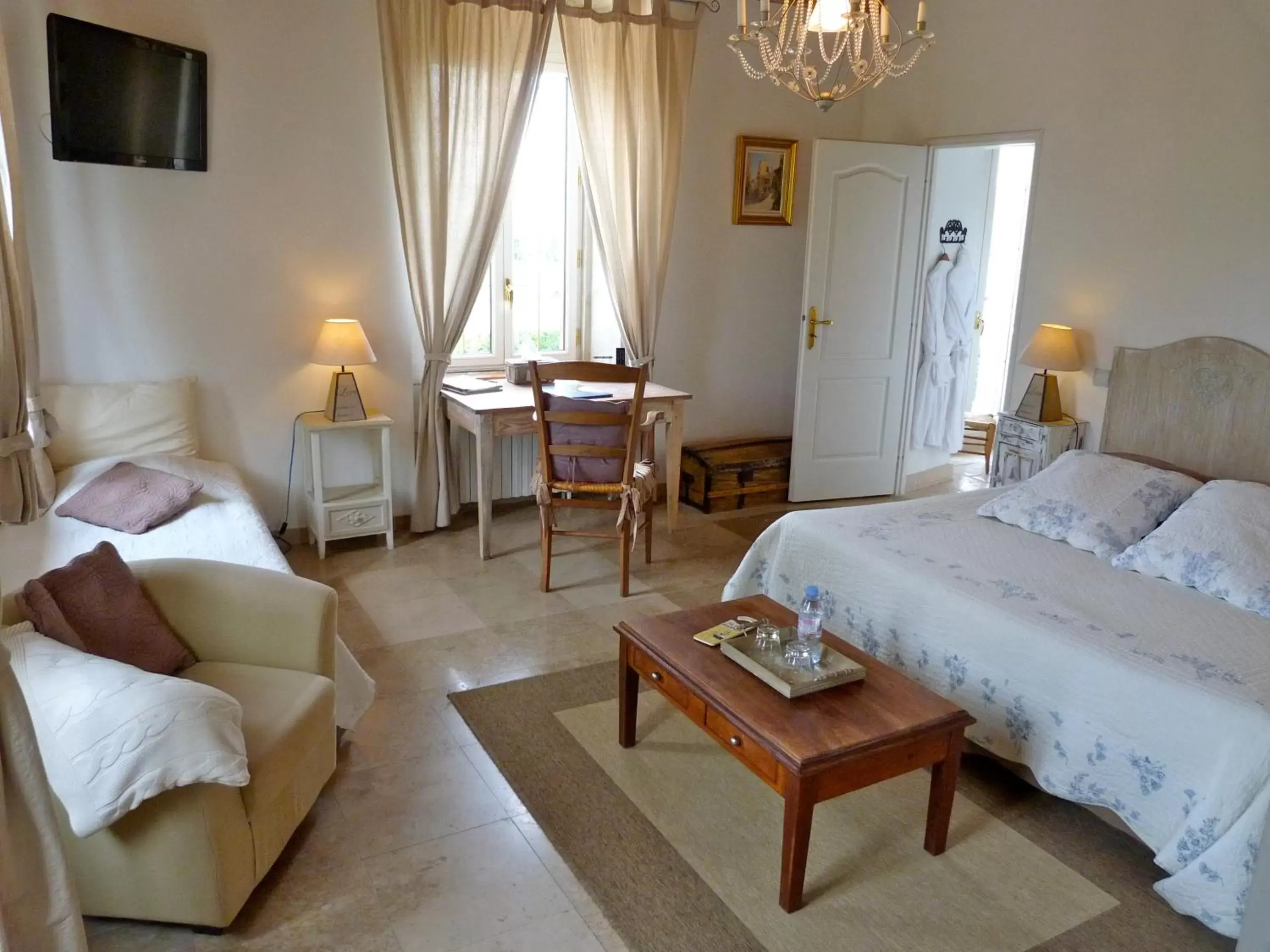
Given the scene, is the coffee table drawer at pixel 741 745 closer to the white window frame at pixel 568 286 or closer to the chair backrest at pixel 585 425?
the chair backrest at pixel 585 425

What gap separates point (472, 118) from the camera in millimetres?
4328

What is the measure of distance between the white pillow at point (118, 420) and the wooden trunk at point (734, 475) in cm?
241

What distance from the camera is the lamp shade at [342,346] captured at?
4051 millimetres

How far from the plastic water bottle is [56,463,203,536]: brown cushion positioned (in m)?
2.21

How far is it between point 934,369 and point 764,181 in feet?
5.11

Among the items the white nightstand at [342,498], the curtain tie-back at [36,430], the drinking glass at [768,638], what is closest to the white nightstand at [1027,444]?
Answer: the drinking glass at [768,638]

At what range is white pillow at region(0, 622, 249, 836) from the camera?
1.78m

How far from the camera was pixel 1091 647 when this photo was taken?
2.40 metres

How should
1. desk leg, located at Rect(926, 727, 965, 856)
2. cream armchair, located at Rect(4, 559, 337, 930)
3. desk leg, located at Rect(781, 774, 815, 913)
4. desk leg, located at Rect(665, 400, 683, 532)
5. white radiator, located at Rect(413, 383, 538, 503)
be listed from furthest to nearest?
white radiator, located at Rect(413, 383, 538, 503)
desk leg, located at Rect(665, 400, 683, 532)
desk leg, located at Rect(926, 727, 965, 856)
desk leg, located at Rect(781, 774, 815, 913)
cream armchair, located at Rect(4, 559, 337, 930)

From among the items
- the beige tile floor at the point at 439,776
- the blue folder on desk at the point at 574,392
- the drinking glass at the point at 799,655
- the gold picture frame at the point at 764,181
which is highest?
the gold picture frame at the point at 764,181

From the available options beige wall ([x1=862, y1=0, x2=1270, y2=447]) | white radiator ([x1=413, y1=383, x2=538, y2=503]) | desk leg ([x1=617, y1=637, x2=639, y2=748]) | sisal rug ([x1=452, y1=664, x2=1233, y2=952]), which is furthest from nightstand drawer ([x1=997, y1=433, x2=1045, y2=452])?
desk leg ([x1=617, y1=637, x2=639, y2=748])

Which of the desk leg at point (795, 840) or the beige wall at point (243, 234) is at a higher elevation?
the beige wall at point (243, 234)

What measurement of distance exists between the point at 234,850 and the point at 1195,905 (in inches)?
81.1

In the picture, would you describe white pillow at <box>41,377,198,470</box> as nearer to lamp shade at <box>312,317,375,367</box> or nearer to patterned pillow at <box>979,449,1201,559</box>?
lamp shade at <box>312,317,375,367</box>
